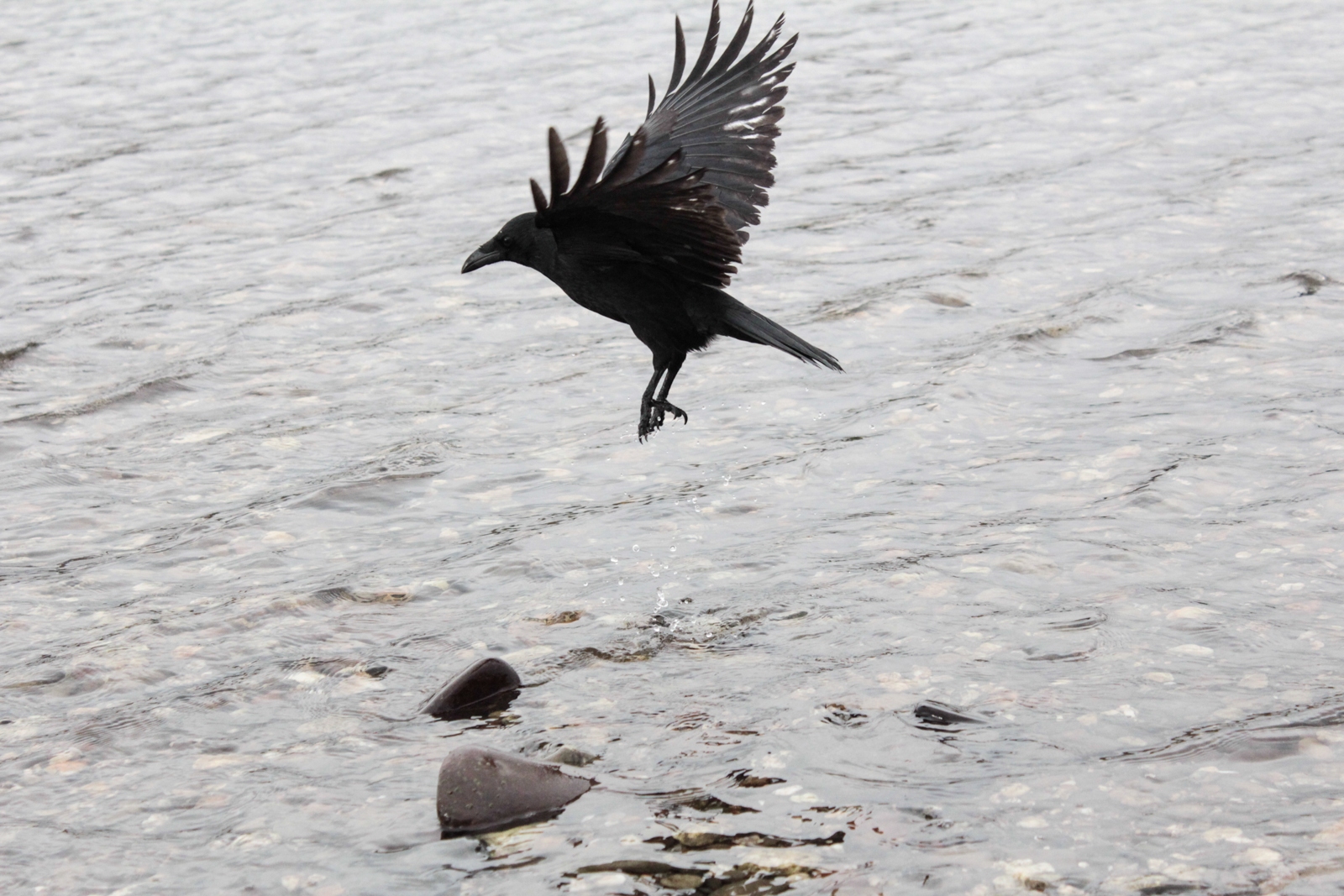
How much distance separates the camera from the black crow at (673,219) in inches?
206

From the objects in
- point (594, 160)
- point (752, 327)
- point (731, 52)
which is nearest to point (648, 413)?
point (752, 327)

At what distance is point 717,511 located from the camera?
6.75 meters

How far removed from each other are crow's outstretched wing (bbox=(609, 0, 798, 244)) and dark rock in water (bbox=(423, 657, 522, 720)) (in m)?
2.13

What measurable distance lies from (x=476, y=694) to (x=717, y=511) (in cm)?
193

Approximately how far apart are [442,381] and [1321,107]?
7.56 meters

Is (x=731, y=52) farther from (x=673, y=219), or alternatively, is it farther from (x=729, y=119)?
(x=673, y=219)

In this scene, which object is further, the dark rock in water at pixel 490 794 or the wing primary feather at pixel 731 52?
the wing primary feather at pixel 731 52

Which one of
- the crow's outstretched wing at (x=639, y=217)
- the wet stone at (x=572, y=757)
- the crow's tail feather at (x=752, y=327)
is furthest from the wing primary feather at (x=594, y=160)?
the wet stone at (x=572, y=757)

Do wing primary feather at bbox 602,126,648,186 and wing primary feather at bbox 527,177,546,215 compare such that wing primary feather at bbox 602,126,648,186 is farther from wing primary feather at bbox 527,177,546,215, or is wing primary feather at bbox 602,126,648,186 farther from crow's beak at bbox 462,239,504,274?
crow's beak at bbox 462,239,504,274

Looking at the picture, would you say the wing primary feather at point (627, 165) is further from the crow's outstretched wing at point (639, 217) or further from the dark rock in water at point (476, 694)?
the dark rock in water at point (476, 694)

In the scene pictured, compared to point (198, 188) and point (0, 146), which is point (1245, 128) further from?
point (0, 146)

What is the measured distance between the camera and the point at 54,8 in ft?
63.3

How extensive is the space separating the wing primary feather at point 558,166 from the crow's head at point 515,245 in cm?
56

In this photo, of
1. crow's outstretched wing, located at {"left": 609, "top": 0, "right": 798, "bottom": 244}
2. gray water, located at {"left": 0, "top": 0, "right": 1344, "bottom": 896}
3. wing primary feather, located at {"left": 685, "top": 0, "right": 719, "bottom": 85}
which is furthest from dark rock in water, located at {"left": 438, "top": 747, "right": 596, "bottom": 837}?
wing primary feather, located at {"left": 685, "top": 0, "right": 719, "bottom": 85}
